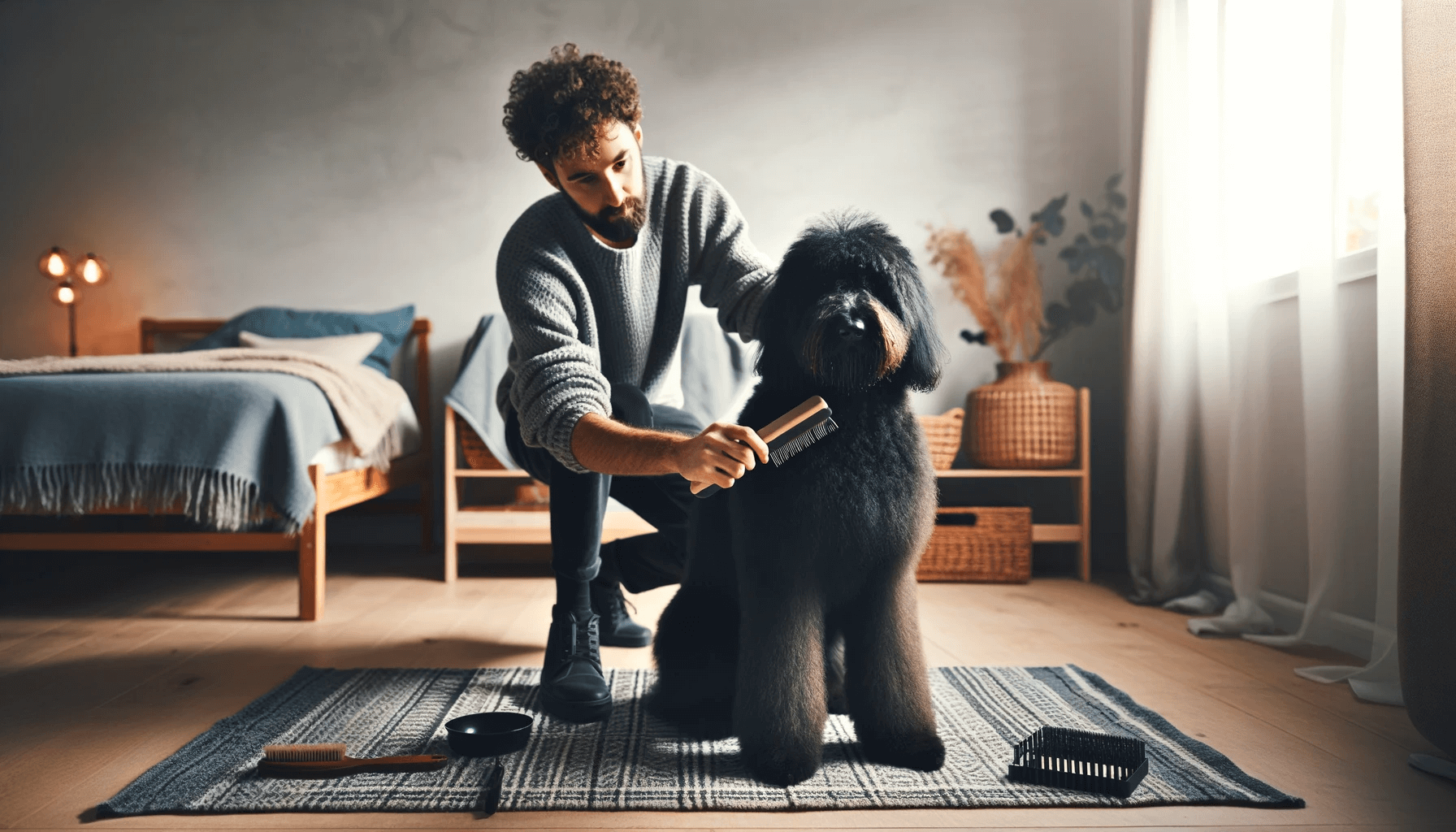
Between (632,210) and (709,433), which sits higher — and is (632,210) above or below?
above

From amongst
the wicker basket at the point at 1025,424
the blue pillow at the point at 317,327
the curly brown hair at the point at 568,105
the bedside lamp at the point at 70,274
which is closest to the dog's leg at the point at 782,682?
the curly brown hair at the point at 568,105

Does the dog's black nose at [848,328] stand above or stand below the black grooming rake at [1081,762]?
above

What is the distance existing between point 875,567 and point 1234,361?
151 cm

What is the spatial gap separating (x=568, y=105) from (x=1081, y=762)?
1.20 metres

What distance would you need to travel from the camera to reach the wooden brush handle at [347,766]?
1172 mm

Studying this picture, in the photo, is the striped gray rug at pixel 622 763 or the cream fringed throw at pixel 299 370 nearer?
the striped gray rug at pixel 622 763

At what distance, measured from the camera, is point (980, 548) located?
275cm

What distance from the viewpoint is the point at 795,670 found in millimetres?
1099

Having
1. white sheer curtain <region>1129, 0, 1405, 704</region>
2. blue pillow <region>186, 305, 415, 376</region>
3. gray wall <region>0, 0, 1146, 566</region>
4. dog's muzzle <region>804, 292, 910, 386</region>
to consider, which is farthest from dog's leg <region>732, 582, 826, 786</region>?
blue pillow <region>186, 305, 415, 376</region>

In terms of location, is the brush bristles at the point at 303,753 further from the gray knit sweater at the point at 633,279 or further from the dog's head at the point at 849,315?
the dog's head at the point at 849,315

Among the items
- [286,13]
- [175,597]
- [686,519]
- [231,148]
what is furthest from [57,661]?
[286,13]

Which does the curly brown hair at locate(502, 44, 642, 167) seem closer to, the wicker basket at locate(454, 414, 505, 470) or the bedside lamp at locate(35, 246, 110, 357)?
the wicker basket at locate(454, 414, 505, 470)

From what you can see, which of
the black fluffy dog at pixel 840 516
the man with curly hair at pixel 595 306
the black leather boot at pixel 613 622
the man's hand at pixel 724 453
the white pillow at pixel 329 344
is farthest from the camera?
the white pillow at pixel 329 344

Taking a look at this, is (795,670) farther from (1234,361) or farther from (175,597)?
(175,597)
